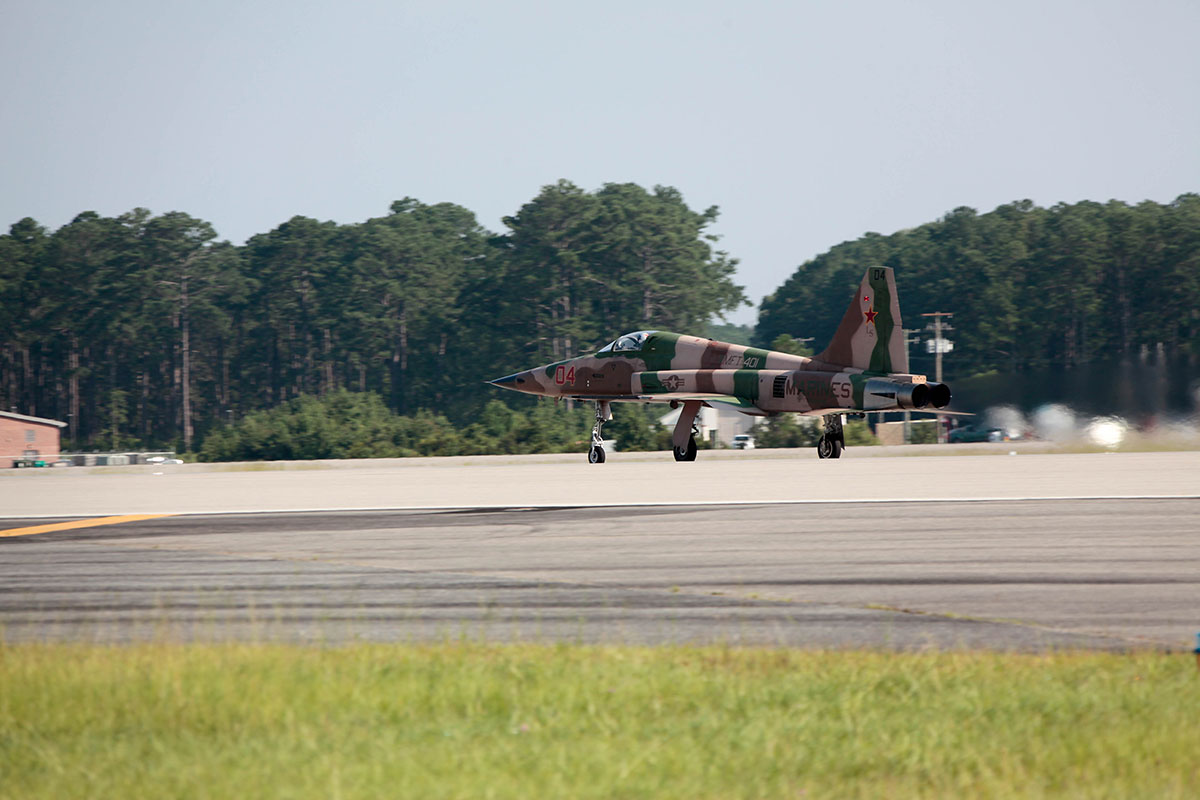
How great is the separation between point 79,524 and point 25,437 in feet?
267

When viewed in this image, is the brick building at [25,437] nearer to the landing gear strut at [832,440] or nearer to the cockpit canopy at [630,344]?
the cockpit canopy at [630,344]

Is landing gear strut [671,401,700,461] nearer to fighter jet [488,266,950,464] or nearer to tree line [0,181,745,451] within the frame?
fighter jet [488,266,950,464]

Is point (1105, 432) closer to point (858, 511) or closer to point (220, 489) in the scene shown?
point (858, 511)

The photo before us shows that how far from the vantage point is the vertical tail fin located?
30.7m

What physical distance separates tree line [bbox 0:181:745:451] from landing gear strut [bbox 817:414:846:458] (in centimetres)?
7941

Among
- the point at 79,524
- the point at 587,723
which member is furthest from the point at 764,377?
the point at 587,723

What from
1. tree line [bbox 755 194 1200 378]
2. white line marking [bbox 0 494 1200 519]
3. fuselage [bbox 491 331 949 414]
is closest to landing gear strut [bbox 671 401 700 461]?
fuselage [bbox 491 331 949 414]

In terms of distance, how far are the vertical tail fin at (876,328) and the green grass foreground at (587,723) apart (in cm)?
2264

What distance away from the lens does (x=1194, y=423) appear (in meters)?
32.5

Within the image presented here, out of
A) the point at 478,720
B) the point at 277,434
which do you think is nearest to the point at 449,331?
the point at 277,434

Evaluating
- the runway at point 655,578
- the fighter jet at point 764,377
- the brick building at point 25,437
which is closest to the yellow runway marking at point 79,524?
the runway at point 655,578

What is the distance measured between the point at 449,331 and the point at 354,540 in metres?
104

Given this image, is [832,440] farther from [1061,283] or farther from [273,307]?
[273,307]

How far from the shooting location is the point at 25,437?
3703 inches
